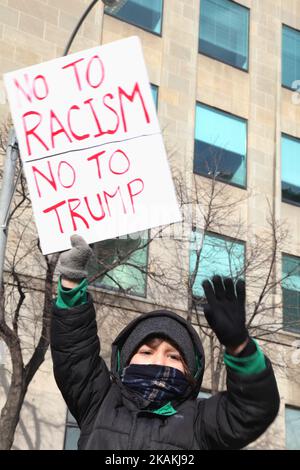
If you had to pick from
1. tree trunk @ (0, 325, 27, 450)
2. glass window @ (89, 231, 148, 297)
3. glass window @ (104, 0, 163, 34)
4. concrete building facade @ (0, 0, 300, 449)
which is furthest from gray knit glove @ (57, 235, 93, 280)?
glass window @ (104, 0, 163, 34)

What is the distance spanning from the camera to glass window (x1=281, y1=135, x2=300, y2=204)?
17.3m

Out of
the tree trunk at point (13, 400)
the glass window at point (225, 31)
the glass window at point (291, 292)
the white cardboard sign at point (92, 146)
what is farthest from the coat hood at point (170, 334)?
the glass window at point (225, 31)

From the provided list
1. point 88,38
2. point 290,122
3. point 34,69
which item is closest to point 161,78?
point 88,38

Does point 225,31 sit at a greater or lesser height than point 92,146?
greater

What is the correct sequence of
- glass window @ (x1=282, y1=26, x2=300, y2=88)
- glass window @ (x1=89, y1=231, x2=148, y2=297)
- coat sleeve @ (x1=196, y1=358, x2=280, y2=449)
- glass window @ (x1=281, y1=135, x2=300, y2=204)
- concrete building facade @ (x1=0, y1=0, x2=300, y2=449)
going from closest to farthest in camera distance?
coat sleeve @ (x1=196, y1=358, x2=280, y2=449) → concrete building facade @ (x1=0, y1=0, x2=300, y2=449) → glass window @ (x1=89, y1=231, x2=148, y2=297) → glass window @ (x1=281, y1=135, x2=300, y2=204) → glass window @ (x1=282, y1=26, x2=300, y2=88)

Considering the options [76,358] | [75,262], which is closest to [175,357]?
[76,358]

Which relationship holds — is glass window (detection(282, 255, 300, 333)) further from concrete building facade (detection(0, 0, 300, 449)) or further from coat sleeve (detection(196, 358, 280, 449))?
coat sleeve (detection(196, 358, 280, 449))

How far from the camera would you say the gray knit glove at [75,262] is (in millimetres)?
2584

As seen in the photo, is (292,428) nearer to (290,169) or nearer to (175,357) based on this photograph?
(290,169)

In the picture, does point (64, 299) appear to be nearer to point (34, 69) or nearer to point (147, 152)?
point (147, 152)

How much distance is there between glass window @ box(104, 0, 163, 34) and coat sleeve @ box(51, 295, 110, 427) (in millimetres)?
14389

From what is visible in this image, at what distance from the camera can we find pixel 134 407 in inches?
103

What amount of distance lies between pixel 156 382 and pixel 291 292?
1353cm
